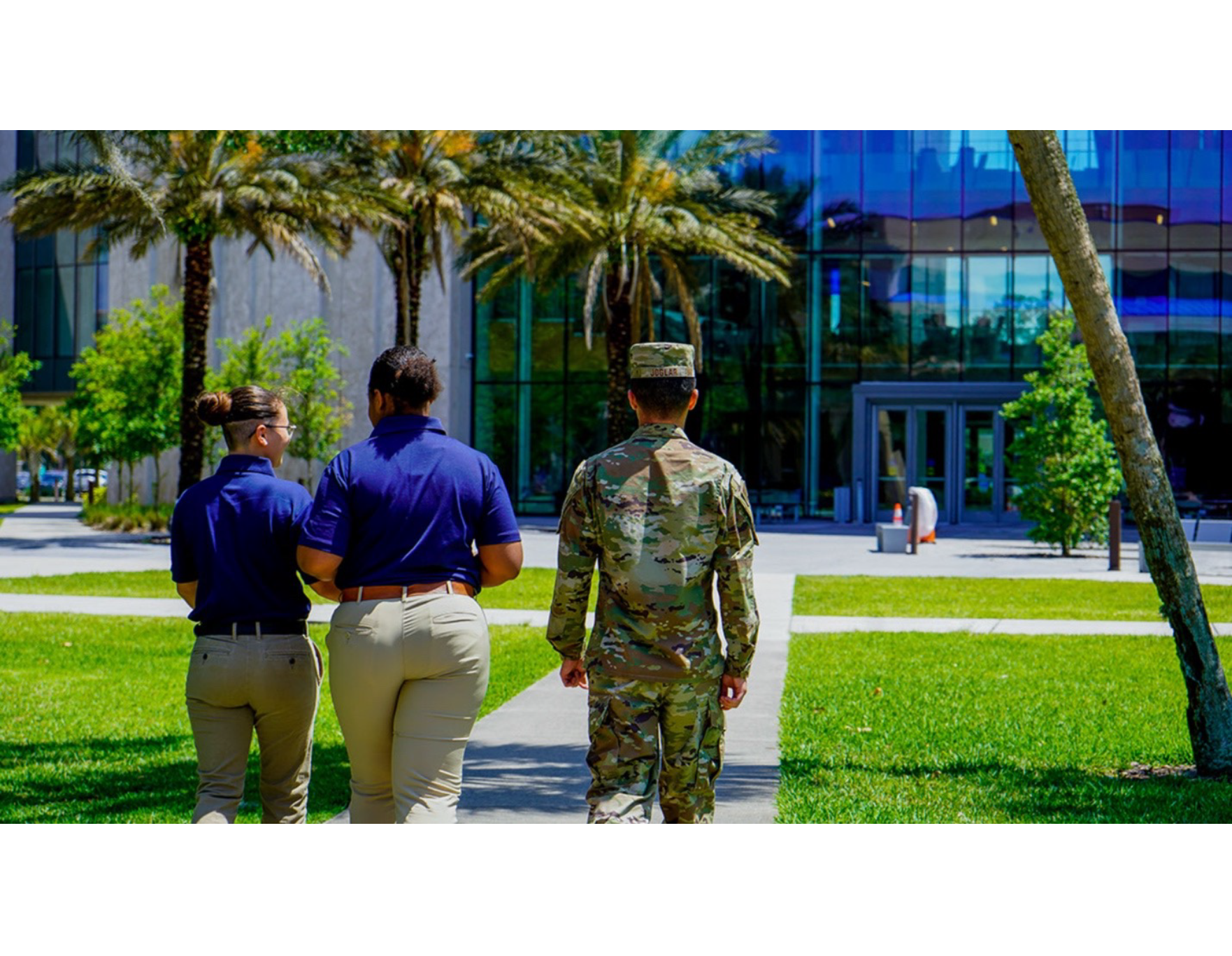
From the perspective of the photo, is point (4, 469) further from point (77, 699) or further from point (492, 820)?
point (492, 820)

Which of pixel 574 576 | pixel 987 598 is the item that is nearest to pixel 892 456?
pixel 987 598

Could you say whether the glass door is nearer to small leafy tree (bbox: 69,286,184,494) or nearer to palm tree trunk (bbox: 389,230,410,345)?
palm tree trunk (bbox: 389,230,410,345)

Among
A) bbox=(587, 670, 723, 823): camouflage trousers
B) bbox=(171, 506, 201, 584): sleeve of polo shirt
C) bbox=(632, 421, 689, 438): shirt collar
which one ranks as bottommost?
bbox=(587, 670, 723, 823): camouflage trousers

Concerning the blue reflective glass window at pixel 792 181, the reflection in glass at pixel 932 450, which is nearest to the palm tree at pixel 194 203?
the blue reflective glass window at pixel 792 181

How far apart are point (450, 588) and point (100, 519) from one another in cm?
3394

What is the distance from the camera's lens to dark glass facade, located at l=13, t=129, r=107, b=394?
168ft

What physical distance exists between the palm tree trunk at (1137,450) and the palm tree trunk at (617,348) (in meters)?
21.6

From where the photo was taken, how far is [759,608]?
16516 mm

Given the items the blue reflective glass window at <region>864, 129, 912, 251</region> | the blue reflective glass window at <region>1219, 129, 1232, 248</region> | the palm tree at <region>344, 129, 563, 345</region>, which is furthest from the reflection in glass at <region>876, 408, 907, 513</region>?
the palm tree at <region>344, 129, 563, 345</region>

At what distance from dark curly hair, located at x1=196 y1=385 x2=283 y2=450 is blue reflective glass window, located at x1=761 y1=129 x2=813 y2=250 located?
35.3 m

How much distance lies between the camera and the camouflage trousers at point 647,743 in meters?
4.70

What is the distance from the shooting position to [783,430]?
131 feet

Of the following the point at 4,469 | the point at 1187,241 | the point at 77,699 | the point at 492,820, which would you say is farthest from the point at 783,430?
the point at 4,469

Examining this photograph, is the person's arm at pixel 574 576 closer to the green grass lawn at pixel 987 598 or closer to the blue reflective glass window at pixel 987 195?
the green grass lawn at pixel 987 598
